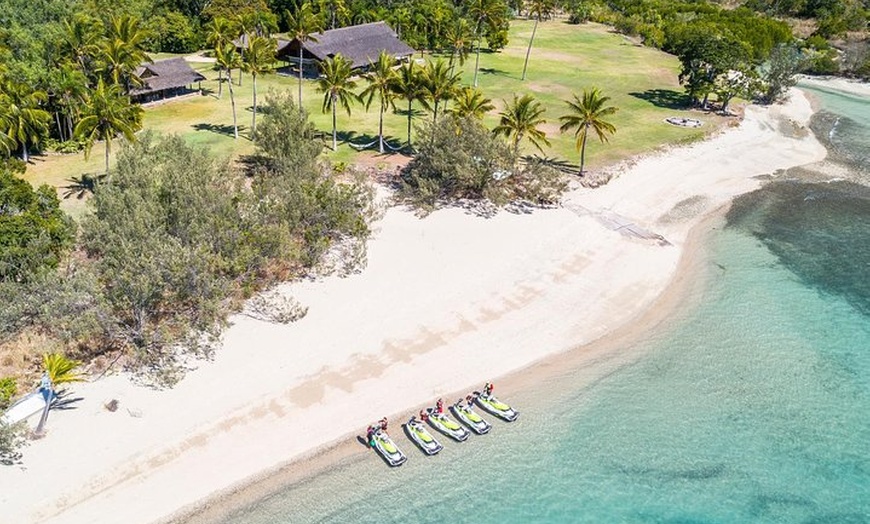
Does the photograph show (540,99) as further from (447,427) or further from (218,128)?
(447,427)

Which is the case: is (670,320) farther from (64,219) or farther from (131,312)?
(64,219)

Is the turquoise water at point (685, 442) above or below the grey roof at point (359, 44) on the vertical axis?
below

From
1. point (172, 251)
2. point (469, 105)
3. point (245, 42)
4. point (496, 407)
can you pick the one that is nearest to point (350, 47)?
point (245, 42)

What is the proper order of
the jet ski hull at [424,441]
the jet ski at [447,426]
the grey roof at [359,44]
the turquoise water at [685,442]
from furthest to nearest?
the grey roof at [359,44] < the jet ski at [447,426] < the jet ski hull at [424,441] < the turquoise water at [685,442]

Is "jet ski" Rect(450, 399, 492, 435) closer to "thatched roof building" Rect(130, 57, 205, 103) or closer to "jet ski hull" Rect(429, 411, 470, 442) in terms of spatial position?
"jet ski hull" Rect(429, 411, 470, 442)

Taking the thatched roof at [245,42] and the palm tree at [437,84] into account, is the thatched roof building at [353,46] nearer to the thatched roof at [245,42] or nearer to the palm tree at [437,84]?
the thatched roof at [245,42]

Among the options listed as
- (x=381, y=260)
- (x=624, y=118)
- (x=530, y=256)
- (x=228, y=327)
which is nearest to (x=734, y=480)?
(x=530, y=256)

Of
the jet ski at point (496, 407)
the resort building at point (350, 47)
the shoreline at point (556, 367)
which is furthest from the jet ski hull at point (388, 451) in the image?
the resort building at point (350, 47)
